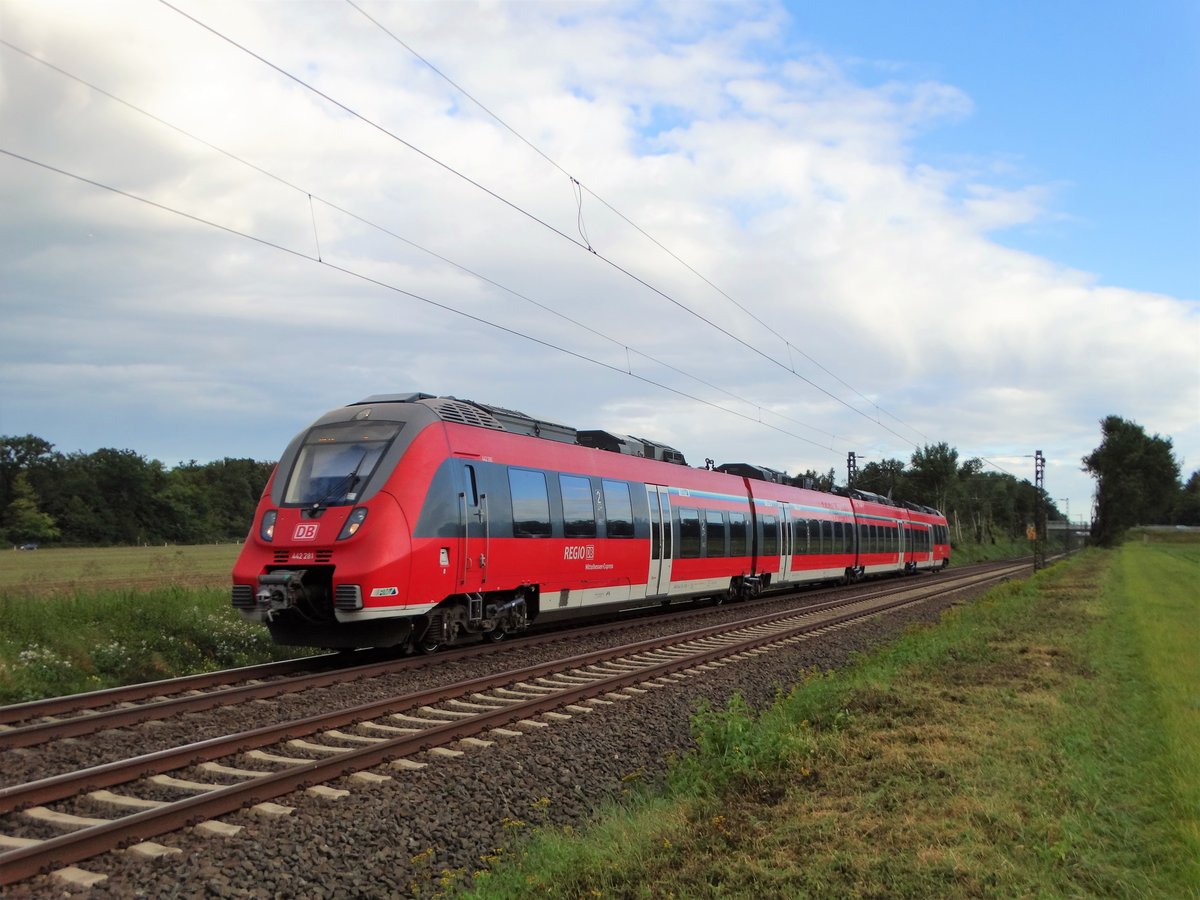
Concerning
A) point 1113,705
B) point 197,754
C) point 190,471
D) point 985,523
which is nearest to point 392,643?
point 197,754

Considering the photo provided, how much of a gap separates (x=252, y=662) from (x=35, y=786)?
7.48m

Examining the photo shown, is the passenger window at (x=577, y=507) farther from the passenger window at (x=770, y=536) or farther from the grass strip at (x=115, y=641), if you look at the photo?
the passenger window at (x=770, y=536)

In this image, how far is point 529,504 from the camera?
14.4 metres

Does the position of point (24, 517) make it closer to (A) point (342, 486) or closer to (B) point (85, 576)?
(B) point (85, 576)

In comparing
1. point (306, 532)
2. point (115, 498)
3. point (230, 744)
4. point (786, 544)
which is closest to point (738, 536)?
point (786, 544)

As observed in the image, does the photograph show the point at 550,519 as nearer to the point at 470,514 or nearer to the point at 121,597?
the point at 470,514

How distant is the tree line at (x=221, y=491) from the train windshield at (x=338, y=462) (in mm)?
15875

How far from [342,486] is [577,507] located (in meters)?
5.03

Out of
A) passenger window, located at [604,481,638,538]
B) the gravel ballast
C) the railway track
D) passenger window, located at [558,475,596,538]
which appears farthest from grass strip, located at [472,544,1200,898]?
passenger window, located at [604,481,638,538]

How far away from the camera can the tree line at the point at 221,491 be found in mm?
30859

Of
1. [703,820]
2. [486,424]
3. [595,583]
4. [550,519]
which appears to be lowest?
[703,820]

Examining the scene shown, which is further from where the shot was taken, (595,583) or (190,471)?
(190,471)

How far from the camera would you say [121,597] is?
13.3 meters

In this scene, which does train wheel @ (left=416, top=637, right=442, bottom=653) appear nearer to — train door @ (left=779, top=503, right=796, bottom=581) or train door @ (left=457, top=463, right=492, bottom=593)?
train door @ (left=457, top=463, right=492, bottom=593)
